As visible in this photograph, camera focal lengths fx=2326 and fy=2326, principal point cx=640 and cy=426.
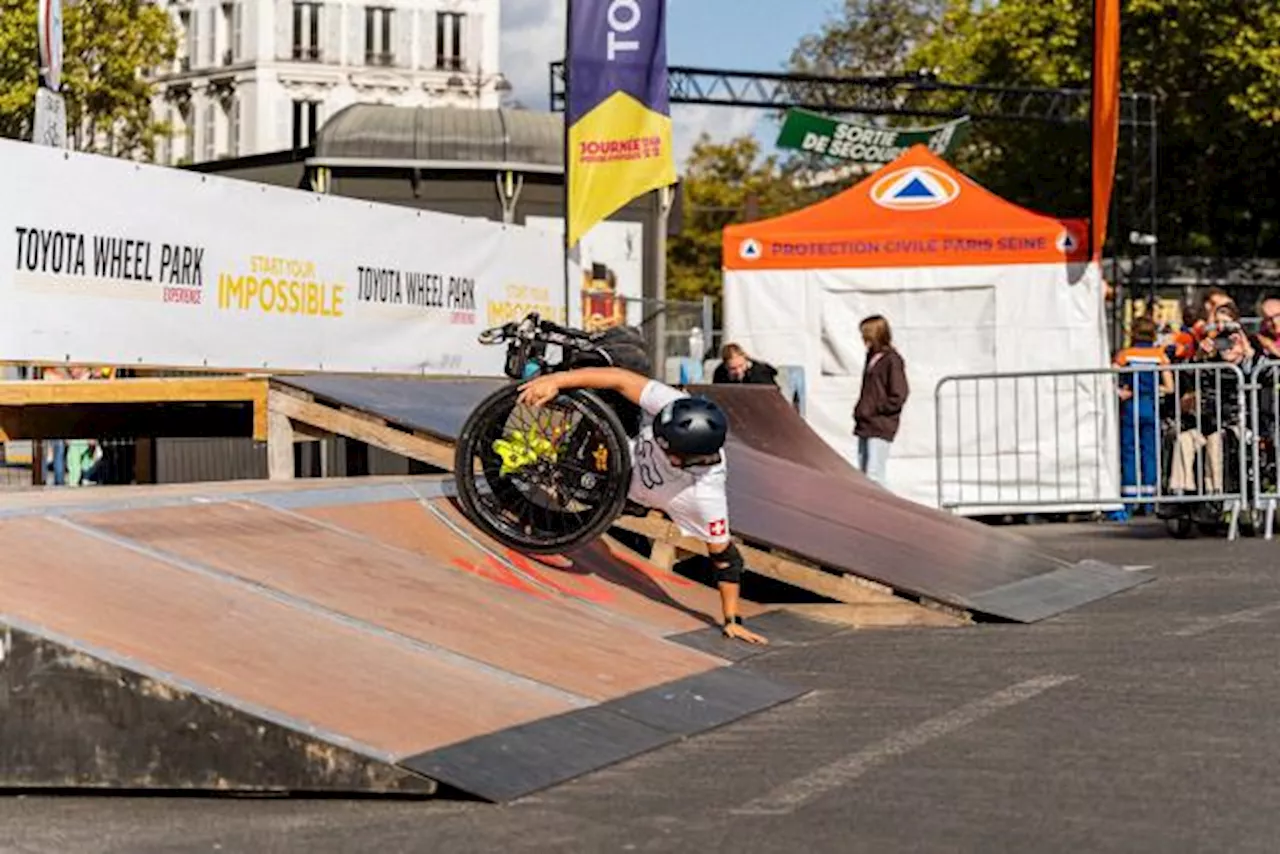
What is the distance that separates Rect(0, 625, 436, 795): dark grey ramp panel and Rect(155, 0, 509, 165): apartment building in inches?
4254

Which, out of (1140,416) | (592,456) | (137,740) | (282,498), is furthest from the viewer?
(1140,416)

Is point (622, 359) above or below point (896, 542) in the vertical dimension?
above

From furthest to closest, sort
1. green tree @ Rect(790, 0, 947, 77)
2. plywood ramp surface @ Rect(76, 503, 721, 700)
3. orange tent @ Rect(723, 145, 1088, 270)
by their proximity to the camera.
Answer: green tree @ Rect(790, 0, 947, 77) → orange tent @ Rect(723, 145, 1088, 270) → plywood ramp surface @ Rect(76, 503, 721, 700)

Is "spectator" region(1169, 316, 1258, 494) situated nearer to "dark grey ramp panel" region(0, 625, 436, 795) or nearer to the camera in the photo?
the camera

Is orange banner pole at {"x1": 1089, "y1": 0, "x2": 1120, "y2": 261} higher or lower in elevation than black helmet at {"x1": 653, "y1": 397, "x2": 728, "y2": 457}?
higher

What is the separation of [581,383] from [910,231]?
1140 cm

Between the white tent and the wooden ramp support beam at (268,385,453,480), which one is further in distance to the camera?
the white tent

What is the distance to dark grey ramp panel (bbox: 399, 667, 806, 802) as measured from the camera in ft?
19.6

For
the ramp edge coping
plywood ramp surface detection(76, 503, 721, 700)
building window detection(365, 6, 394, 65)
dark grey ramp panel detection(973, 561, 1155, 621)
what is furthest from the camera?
building window detection(365, 6, 394, 65)

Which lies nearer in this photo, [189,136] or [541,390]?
[541,390]

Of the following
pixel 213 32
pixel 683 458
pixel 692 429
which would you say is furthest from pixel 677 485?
pixel 213 32

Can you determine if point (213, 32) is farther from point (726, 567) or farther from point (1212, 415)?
point (726, 567)

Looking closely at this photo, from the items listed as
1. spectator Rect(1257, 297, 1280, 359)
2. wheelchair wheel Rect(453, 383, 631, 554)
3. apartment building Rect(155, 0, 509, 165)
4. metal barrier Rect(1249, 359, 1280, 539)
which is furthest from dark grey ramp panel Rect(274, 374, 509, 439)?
apartment building Rect(155, 0, 509, 165)

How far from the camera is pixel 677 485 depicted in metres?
9.66
